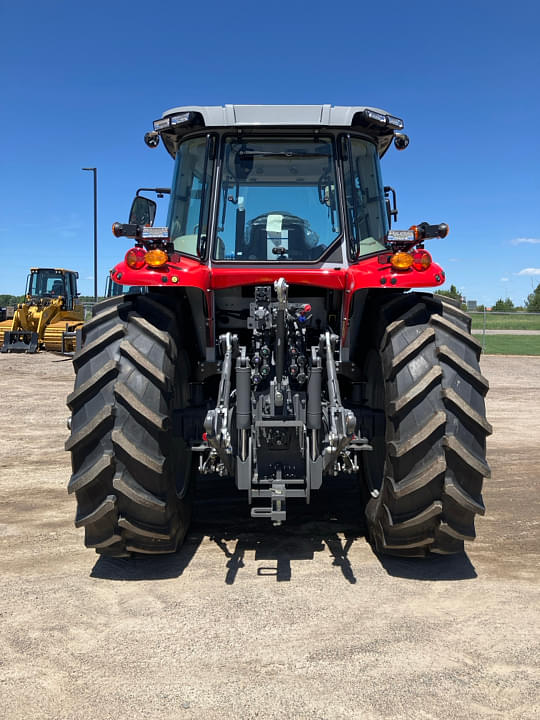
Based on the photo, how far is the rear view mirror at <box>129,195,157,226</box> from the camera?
5211 mm

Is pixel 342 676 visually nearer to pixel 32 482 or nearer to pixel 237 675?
pixel 237 675

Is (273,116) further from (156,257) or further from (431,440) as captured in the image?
(431,440)

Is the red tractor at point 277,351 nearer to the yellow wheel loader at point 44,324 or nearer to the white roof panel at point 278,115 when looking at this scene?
the white roof panel at point 278,115

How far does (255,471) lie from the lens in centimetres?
436

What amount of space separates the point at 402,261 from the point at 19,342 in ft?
71.9

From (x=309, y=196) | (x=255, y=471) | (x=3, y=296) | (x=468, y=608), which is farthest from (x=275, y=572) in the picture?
(x=3, y=296)

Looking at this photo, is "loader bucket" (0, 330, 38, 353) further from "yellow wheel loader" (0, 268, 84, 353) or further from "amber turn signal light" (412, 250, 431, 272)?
"amber turn signal light" (412, 250, 431, 272)

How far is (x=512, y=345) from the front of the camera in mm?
27219

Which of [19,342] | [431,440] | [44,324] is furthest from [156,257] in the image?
[19,342]

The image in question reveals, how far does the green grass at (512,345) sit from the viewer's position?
24.6 metres

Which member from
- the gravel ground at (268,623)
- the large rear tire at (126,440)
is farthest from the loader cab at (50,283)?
the large rear tire at (126,440)

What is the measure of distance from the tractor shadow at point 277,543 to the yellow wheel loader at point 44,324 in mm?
18054

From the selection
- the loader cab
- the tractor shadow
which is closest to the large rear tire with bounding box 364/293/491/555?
the tractor shadow

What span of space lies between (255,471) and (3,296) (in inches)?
2990
